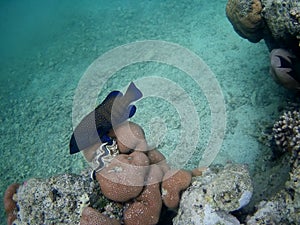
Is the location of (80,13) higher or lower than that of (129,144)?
lower

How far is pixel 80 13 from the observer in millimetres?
11109

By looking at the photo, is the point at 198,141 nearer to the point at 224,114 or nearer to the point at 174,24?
the point at 224,114

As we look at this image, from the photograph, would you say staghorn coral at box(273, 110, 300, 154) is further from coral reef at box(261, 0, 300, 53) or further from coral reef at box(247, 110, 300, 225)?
coral reef at box(261, 0, 300, 53)

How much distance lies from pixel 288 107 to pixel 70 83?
4.92m

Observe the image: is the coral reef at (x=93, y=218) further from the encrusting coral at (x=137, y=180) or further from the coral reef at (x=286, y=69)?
the coral reef at (x=286, y=69)

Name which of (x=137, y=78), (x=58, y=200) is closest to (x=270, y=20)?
(x=58, y=200)

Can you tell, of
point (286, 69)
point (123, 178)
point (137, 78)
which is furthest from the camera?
point (137, 78)

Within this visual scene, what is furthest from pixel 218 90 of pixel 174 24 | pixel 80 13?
pixel 80 13

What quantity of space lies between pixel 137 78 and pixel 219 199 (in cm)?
377

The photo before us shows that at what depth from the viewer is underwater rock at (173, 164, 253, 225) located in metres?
2.47

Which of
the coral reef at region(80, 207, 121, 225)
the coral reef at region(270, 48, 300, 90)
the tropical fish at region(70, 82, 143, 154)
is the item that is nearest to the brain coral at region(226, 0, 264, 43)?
the coral reef at region(270, 48, 300, 90)

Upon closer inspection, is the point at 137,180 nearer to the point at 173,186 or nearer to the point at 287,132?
the point at 173,186

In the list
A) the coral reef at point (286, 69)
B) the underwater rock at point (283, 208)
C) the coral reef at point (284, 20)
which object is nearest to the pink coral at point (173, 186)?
the underwater rock at point (283, 208)

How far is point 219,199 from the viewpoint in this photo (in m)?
2.48
